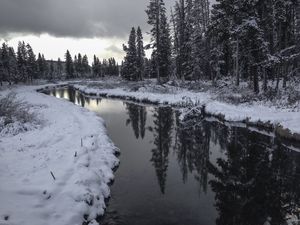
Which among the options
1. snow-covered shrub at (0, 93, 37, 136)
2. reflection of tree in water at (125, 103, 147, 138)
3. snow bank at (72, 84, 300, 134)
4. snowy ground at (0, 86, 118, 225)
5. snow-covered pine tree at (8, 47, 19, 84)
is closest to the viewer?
snowy ground at (0, 86, 118, 225)

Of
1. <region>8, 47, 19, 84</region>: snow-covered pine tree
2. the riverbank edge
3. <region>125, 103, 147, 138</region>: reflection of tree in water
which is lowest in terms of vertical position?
<region>125, 103, 147, 138</region>: reflection of tree in water

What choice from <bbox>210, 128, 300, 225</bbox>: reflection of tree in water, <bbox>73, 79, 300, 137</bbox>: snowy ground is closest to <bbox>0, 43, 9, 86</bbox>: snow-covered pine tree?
<bbox>73, 79, 300, 137</bbox>: snowy ground

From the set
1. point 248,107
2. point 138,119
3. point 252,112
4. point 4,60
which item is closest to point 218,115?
point 248,107

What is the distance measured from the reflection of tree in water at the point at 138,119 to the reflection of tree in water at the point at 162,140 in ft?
2.75

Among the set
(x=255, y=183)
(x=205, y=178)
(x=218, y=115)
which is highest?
(x=218, y=115)

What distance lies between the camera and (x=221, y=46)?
3944 cm

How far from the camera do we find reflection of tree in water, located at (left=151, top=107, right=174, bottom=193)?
12.0 meters

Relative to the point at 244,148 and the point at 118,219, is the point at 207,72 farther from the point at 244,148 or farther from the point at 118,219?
the point at 118,219

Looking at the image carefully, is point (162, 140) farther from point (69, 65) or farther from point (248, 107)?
point (69, 65)

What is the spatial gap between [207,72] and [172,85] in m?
15.1

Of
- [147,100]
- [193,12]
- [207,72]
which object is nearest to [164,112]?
[147,100]

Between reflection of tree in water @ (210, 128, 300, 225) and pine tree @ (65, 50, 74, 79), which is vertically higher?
pine tree @ (65, 50, 74, 79)

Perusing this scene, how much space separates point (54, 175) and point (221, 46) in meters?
33.8

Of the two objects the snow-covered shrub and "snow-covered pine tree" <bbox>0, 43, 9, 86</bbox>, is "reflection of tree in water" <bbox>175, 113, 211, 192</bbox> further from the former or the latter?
"snow-covered pine tree" <bbox>0, 43, 9, 86</bbox>
